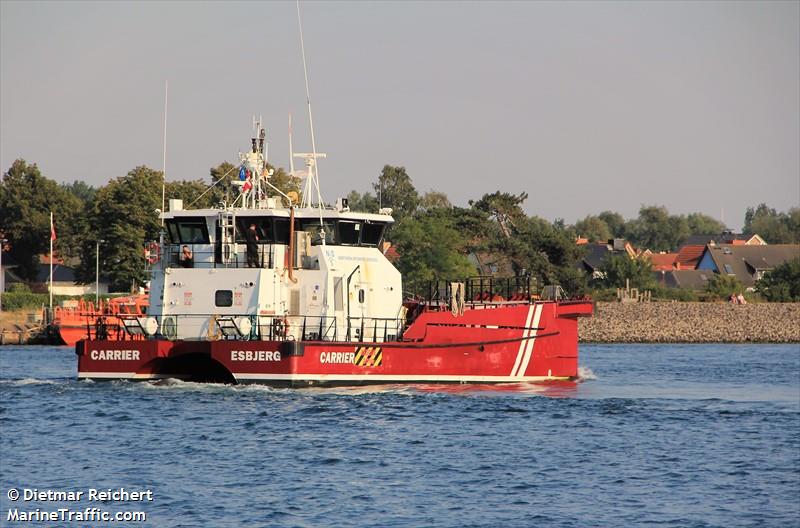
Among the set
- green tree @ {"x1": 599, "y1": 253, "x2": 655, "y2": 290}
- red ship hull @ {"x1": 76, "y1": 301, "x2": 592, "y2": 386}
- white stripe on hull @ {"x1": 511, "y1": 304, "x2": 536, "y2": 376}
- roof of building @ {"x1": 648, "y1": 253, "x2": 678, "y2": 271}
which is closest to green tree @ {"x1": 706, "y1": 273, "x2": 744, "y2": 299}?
green tree @ {"x1": 599, "y1": 253, "x2": 655, "y2": 290}

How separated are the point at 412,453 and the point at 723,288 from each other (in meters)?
→ 62.4

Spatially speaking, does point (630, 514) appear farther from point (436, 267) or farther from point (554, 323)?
point (436, 267)

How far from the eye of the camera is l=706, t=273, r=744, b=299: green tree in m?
80.7

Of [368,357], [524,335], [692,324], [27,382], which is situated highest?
[692,324]

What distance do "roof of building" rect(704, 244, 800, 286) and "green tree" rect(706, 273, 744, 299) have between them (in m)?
21.8

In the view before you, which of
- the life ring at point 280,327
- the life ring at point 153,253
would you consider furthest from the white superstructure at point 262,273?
the life ring at point 153,253

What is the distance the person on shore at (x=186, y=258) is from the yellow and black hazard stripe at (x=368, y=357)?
Result: 175 inches

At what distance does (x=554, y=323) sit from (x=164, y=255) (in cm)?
1066

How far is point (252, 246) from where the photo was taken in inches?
1203

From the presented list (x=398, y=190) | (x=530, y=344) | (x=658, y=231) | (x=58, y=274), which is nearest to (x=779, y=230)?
(x=658, y=231)

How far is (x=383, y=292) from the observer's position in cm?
3228

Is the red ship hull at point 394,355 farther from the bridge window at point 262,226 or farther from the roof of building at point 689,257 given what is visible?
the roof of building at point 689,257

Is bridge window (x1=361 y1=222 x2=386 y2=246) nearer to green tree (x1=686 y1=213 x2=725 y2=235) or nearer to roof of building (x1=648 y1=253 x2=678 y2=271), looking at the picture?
roof of building (x1=648 y1=253 x2=678 y2=271)

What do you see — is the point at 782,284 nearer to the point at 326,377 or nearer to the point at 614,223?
the point at 326,377
